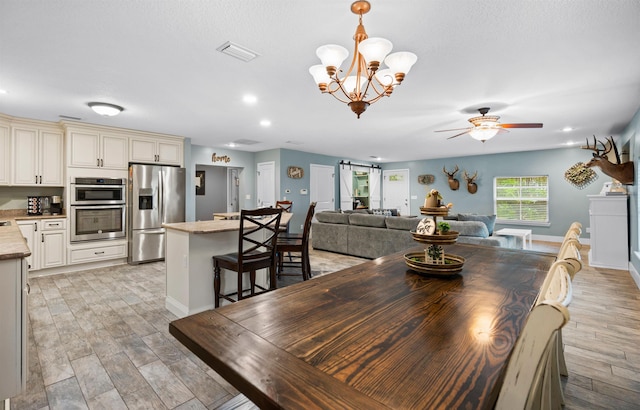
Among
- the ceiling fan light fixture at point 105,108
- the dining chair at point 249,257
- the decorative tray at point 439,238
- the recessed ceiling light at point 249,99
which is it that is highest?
the recessed ceiling light at point 249,99

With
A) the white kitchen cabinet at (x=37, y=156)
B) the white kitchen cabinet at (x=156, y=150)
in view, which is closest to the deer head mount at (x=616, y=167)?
the white kitchen cabinet at (x=156, y=150)

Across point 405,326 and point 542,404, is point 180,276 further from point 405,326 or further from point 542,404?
point 542,404

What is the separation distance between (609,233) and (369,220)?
12.5ft

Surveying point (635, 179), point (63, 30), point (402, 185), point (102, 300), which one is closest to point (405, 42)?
point (63, 30)

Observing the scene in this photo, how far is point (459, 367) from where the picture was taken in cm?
75

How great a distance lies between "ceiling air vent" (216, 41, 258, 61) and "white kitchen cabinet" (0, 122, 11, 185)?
414 centimetres

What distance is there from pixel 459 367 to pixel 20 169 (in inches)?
239

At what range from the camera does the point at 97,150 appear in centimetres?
487

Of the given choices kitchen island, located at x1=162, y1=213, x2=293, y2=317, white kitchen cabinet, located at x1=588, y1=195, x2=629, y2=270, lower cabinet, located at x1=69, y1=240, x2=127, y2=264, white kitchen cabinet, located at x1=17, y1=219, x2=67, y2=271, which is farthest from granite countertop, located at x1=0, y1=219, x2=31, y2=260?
white kitchen cabinet, located at x1=588, y1=195, x2=629, y2=270

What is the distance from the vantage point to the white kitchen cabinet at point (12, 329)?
160 cm

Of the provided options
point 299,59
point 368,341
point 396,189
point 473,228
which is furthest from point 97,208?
point 396,189

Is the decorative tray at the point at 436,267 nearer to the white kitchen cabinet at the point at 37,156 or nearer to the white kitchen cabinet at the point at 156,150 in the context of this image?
the white kitchen cabinet at the point at 156,150

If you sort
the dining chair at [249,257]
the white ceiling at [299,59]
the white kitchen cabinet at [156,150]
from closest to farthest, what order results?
the white ceiling at [299,59], the dining chair at [249,257], the white kitchen cabinet at [156,150]

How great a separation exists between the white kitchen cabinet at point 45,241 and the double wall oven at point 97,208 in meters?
0.16
